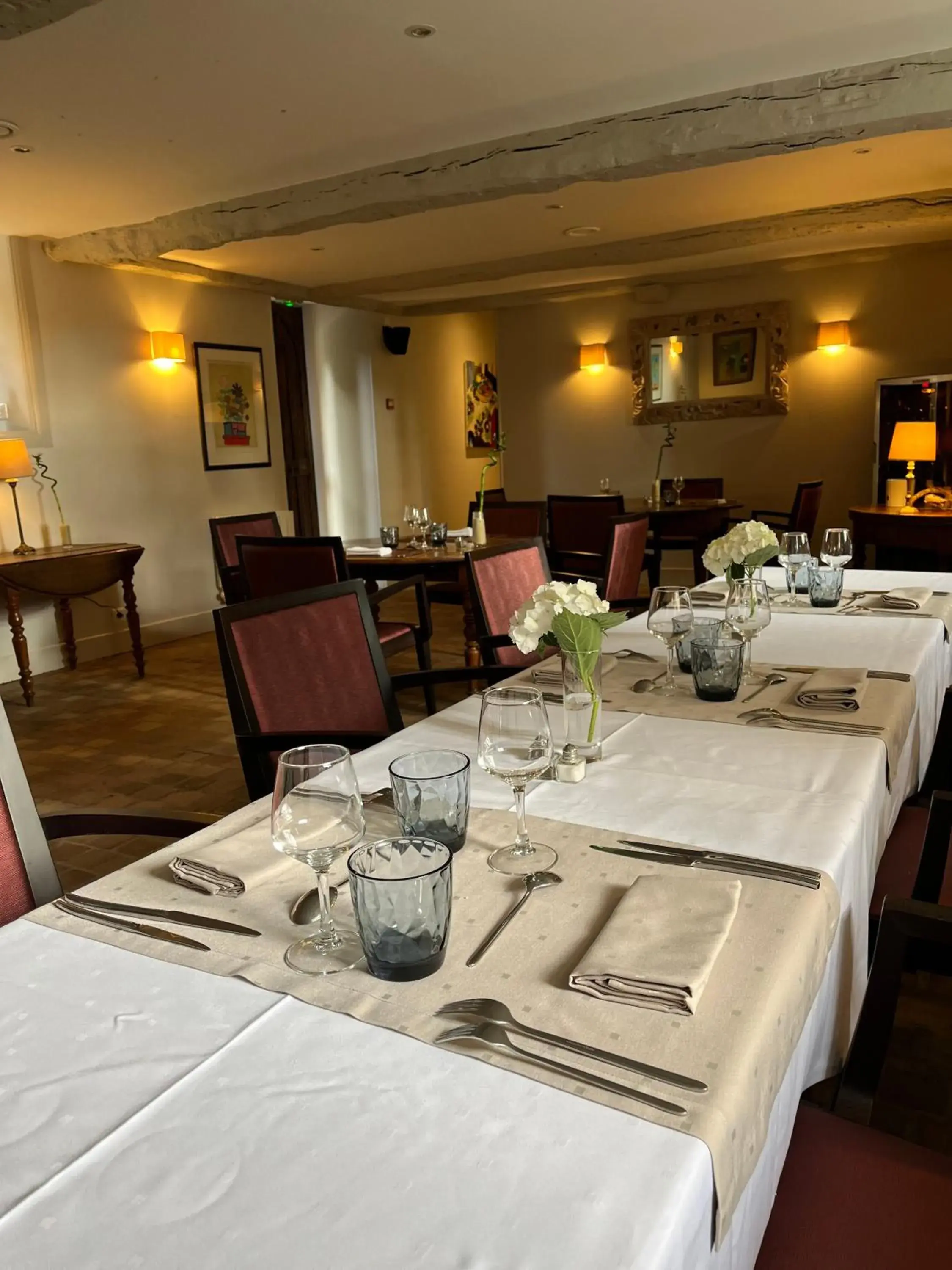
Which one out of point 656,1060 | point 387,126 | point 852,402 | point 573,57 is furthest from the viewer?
point 852,402

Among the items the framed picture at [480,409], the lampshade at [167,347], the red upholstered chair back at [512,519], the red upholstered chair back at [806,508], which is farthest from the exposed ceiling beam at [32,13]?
the framed picture at [480,409]

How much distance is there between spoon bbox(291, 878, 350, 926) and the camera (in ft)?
3.26

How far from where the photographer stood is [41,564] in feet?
16.1

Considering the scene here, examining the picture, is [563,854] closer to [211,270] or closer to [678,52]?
[678,52]

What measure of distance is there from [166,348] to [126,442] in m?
0.69

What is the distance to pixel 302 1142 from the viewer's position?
0.68 metres

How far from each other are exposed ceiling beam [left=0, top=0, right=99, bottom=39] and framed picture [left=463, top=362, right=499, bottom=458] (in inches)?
284

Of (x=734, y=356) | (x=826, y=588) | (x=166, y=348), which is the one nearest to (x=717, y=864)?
(x=826, y=588)

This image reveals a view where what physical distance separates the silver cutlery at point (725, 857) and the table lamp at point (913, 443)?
5.57 meters

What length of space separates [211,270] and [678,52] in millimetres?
4100

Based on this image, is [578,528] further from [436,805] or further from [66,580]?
[436,805]

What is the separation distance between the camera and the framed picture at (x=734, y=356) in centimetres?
805

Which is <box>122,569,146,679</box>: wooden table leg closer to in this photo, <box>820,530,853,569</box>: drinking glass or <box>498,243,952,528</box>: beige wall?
<box>820,530,853,569</box>: drinking glass

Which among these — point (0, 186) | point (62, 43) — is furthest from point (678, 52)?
point (0, 186)
